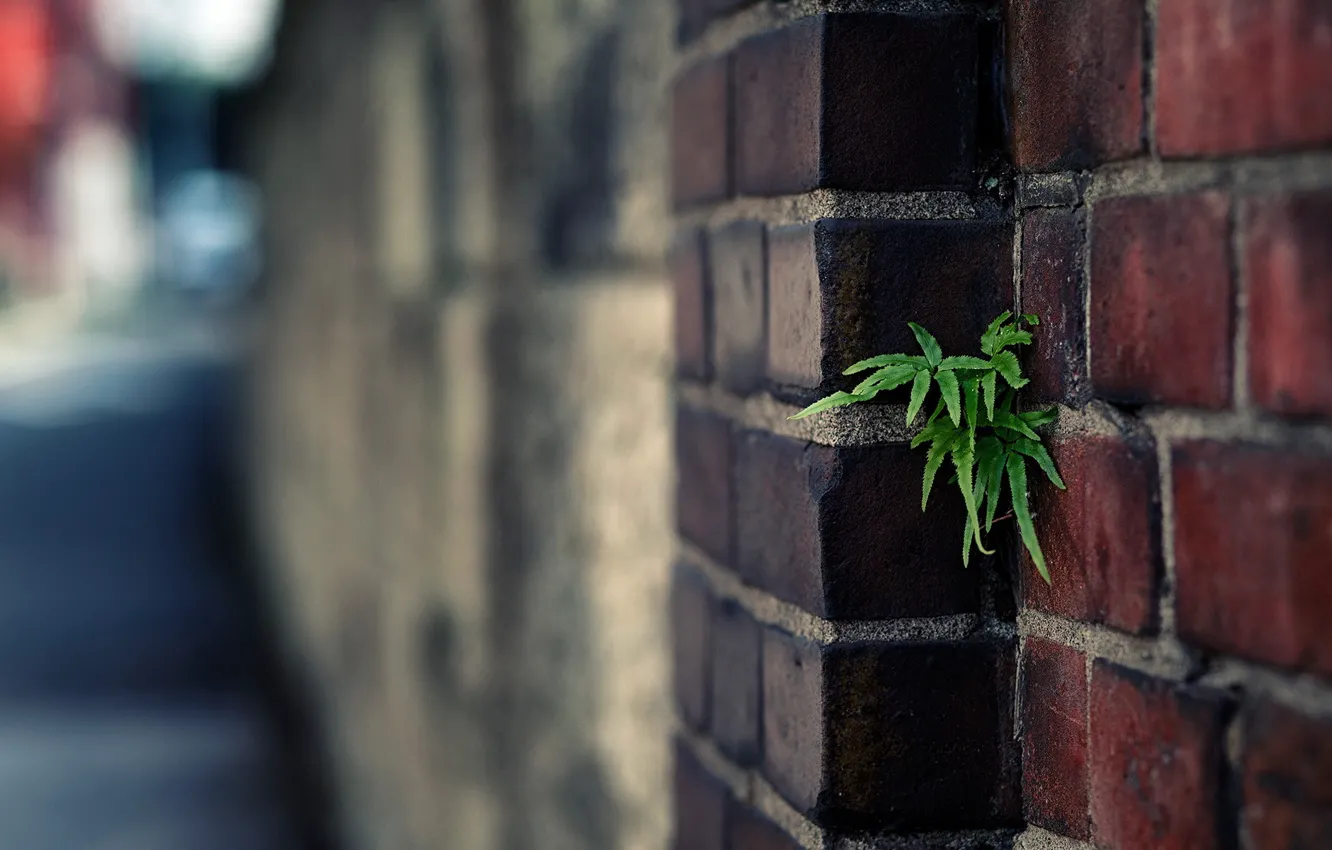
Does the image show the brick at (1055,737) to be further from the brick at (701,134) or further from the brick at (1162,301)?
the brick at (701,134)

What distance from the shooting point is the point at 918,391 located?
2.16 ft

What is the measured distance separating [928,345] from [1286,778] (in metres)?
0.25

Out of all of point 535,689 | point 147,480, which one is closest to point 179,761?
point 535,689

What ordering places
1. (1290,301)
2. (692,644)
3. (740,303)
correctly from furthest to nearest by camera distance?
1. (692,644)
2. (740,303)
3. (1290,301)

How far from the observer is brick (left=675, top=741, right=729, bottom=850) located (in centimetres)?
86

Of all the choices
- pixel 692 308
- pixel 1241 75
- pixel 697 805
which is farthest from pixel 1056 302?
pixel 697 805

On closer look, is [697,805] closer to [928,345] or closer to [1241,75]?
[928,345]

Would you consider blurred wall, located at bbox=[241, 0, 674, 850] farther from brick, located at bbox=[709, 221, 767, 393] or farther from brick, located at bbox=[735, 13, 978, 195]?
brick, located at bbox=[735, 13, 978, 195]

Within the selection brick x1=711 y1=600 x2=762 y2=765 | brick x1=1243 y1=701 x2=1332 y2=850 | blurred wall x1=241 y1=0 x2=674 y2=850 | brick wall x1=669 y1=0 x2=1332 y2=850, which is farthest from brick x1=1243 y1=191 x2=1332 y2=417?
blurred wall x1=241 y1=0 x2=674 y2=850

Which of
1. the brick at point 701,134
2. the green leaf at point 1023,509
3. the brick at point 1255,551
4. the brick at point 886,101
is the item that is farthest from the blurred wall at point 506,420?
the brick at point 1255,551

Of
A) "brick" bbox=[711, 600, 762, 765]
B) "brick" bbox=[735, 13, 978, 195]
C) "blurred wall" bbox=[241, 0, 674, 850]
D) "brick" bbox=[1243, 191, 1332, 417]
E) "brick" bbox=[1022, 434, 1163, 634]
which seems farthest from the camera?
"blurred wall" bbox=[241, 0, 674, 850]

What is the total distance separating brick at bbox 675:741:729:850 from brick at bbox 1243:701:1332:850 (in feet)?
1.24

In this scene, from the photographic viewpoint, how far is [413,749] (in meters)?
2.27

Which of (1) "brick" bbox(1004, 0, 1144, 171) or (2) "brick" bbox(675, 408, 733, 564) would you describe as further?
(2) "brick" bbox(675, 408, 733, 564)
